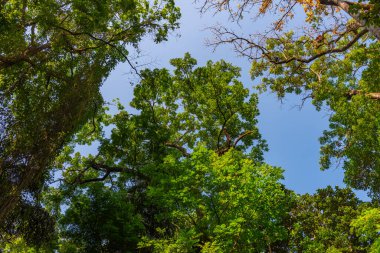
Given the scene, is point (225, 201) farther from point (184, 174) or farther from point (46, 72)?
point (46, 72)

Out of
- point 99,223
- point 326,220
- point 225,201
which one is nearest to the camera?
point 225,201

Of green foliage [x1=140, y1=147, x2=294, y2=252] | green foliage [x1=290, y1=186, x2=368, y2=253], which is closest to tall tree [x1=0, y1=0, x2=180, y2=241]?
green foliage [x1=140, y1=147, x2=294, y2=252]

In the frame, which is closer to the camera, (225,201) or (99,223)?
(225,201)

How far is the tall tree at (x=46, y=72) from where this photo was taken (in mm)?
10586

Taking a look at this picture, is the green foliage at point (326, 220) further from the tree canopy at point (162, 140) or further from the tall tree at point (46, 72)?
the tall tree at point (46, 72)

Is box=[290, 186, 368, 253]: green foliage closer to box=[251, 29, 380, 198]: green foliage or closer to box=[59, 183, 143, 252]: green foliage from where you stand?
box=[251, 29, 380, 198]: green foliage

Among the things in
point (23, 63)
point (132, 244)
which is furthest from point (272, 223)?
point (23, 63)

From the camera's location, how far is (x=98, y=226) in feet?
53.5

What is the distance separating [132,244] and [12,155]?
7.84 m

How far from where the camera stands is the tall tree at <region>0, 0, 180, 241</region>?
1059 cm

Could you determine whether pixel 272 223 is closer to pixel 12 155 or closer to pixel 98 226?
pixel 98 226

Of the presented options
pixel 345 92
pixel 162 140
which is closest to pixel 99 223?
pixel 162 140

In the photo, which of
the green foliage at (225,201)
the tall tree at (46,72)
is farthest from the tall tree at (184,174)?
the tall tree at (46,72)

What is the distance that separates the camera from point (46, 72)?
41.7ft
